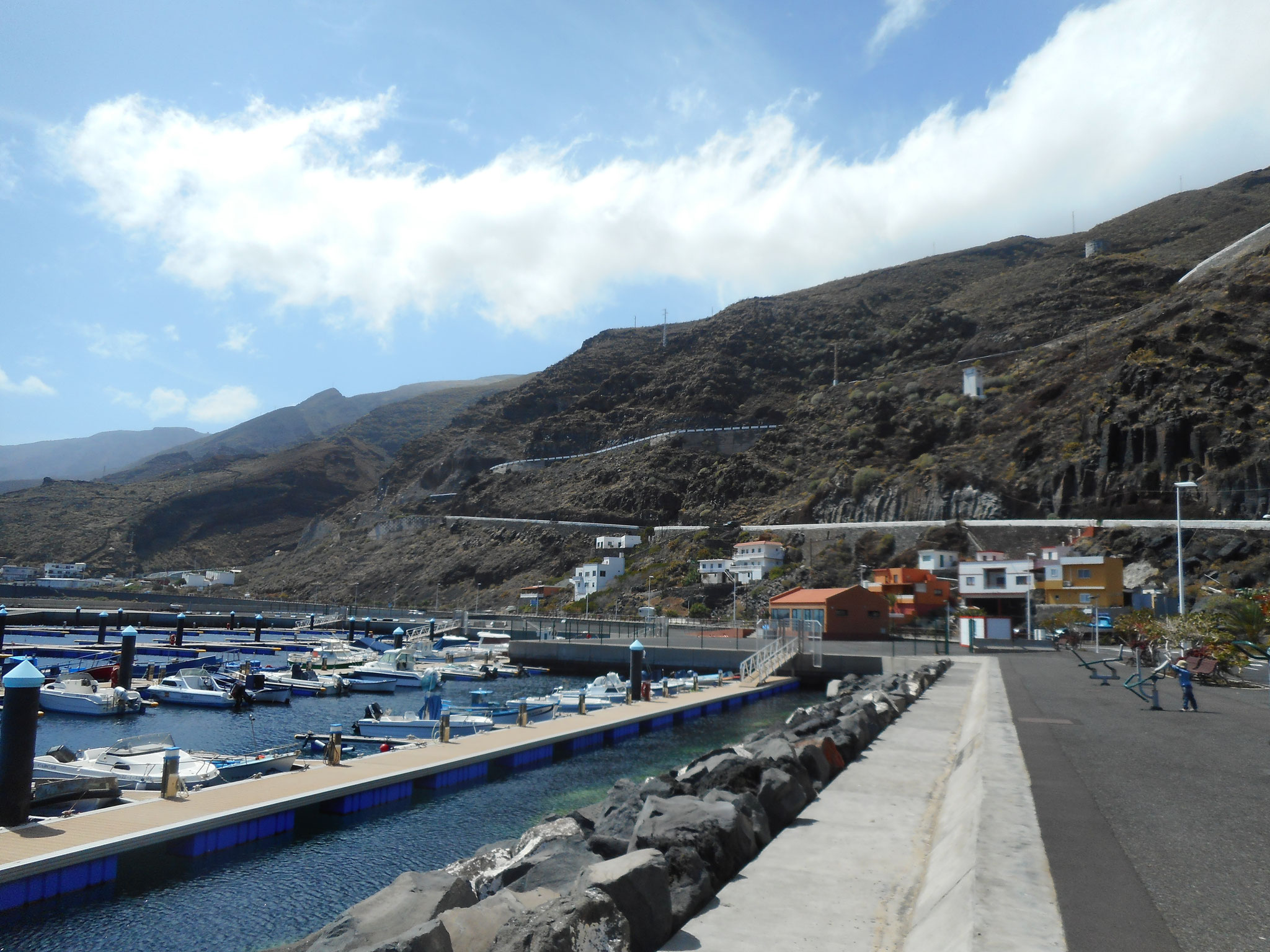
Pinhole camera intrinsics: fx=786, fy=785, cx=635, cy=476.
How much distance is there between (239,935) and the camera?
1145 cm

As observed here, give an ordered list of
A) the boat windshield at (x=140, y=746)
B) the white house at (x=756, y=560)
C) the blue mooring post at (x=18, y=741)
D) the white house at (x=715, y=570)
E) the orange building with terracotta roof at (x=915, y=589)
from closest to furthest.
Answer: the blue mooring post at (x=18, y=741)
the boat windshield at (x=140, y=746)
the orange building with terracotta roof at (x=915, y=589)
the white house at (x=756, y=560)
the white house at (x=715, y=570)

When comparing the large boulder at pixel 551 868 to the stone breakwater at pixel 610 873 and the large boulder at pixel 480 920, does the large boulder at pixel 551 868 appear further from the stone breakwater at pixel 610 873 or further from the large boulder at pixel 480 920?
the large boulder at pixel 480 920

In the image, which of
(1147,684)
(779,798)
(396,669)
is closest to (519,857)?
(779,798)

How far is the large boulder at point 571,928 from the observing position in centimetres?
560

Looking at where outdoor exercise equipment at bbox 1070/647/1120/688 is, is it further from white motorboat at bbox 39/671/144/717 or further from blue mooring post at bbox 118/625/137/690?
blue mooring post at bbox 118/625/137/690

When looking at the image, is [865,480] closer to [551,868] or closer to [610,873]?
[551,868]

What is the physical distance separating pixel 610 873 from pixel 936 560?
77.9m

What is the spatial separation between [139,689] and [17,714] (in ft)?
85.1

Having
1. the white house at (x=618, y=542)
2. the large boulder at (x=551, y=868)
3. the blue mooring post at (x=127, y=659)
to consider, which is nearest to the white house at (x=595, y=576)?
the white house at (x=618, y=542)

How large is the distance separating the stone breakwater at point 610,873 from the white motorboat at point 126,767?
1154cm

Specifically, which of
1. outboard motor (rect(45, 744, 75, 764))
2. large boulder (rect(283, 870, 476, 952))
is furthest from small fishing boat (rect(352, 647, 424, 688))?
large boulder (rect(283, 870, 476, 952))

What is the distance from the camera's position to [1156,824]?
8.47m

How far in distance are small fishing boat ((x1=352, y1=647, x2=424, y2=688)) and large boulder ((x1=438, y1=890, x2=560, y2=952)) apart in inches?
1591

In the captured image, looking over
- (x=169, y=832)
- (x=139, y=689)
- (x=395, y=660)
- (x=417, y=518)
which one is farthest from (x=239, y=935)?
(x=417, y=518)
